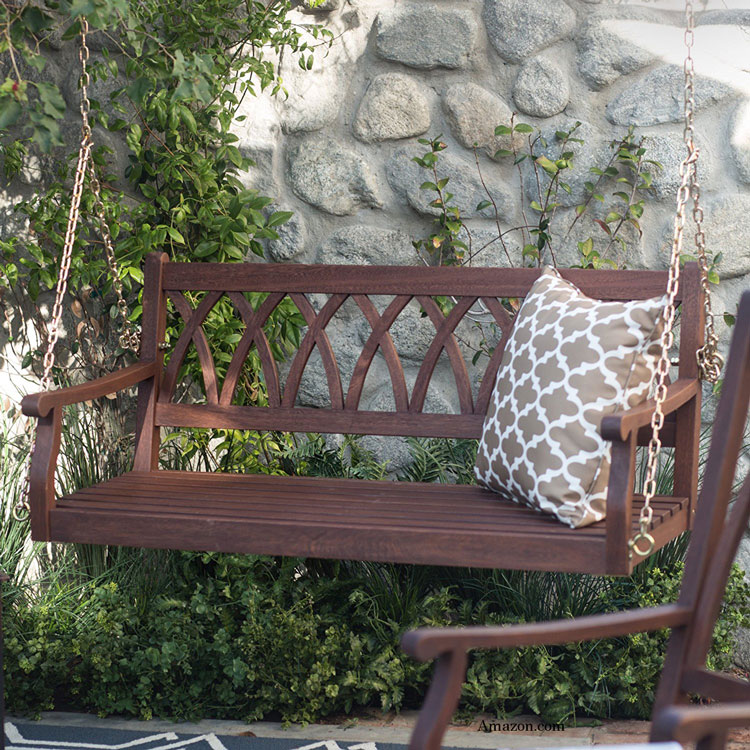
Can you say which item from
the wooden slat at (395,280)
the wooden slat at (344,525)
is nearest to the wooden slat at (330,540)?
the wooden slat at (344,525)

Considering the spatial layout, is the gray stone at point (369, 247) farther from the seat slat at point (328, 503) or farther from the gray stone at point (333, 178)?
the seat slat at point (328, 503)

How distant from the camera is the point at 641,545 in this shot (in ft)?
5.87

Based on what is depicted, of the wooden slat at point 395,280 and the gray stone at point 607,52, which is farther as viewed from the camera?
the gray stone at point 607,52

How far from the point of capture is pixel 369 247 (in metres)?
2.99

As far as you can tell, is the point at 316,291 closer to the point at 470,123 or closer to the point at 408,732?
the point at 470,123

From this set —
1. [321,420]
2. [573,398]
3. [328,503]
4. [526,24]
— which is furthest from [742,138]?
[328,503]

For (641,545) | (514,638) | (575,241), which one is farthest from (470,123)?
(514,638)

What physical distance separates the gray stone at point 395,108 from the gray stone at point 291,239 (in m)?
0.36

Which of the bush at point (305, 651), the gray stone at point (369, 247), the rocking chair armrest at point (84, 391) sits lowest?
the bush at point (305, 651)

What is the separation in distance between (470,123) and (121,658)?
71.8 inches

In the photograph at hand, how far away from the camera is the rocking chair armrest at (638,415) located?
1710mm

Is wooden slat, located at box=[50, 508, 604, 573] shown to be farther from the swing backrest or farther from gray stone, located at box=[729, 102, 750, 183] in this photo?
gray stone, located at box=[729, 102, 750, 183]

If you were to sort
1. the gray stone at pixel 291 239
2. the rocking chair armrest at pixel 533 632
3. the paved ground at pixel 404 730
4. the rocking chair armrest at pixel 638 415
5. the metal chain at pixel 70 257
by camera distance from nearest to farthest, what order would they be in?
the rocking chair armrest at pixel 533 632 → the rocking chair armrest at pixel 638 415 → the metal chain at pixel 70 257 → the paved ground at pixel 404 730 → the gray stone at pixel 291 239

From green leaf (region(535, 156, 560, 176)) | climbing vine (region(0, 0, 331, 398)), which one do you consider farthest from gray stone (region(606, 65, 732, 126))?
climbing vine (region(0, 0, 331, 398))
